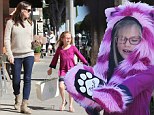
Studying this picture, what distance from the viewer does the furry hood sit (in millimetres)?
2344

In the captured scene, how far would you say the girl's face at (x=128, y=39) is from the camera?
235 cm

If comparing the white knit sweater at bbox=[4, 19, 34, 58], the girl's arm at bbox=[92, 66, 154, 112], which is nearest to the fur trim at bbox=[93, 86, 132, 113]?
the girl's arm at bbox=[92, 66, 154, 112]

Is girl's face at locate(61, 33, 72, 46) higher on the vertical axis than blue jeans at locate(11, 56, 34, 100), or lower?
higher

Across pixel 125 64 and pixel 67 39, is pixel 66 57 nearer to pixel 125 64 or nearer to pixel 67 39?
pixel 67 39

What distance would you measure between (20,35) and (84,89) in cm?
487

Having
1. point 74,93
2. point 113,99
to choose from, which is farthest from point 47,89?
point 113,99

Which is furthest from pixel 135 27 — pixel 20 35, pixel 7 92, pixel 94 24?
pixel 7 92

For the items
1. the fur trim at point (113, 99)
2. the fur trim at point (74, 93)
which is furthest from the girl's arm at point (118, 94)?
the fur trim at point (74, 93)

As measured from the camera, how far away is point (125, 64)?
236 cm

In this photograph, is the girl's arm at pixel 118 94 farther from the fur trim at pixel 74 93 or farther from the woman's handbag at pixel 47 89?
the woman's handbag at pixel 47 89

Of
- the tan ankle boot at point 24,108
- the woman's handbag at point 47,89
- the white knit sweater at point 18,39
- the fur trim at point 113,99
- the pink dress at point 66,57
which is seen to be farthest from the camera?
the woman's handbag at point 47,89

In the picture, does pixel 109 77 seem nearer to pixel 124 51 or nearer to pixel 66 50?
pixel 124 51

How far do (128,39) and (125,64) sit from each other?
14 cm

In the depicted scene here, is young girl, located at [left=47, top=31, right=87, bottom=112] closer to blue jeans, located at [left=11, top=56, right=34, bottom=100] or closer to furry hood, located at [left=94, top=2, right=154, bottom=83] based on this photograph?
blue jeans, located at [left=11, top=56, right=34, bottom=100]
